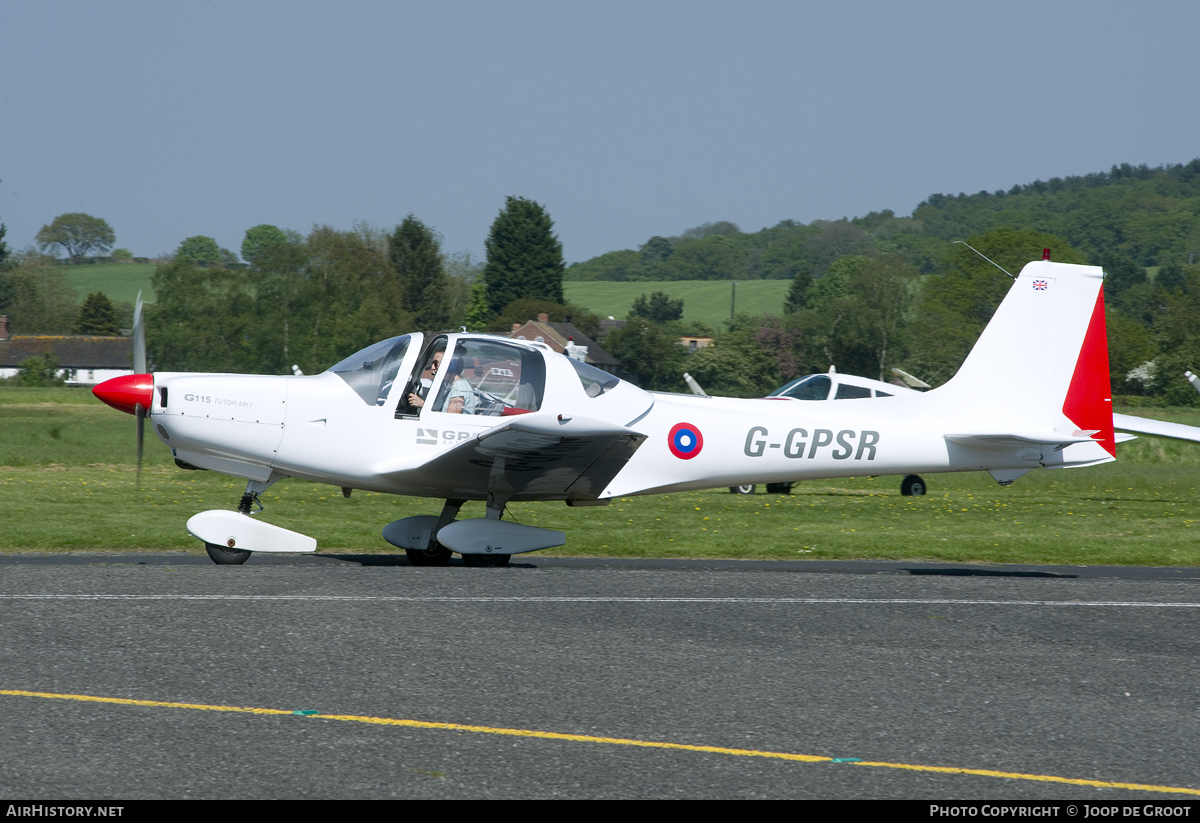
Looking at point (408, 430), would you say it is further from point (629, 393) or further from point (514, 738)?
point (514, 738)

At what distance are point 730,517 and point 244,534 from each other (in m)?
7.90

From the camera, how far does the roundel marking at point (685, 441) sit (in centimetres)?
1009

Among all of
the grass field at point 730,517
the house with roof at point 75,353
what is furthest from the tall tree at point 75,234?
the grass field at point 730,517

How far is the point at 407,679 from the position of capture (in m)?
5.96

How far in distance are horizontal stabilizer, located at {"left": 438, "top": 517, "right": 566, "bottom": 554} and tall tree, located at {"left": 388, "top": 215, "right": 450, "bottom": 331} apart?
284 ft

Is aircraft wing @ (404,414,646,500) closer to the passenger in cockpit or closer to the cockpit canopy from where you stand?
the passenger in cockpit

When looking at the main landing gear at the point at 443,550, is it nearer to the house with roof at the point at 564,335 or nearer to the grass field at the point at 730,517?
the grass field at the point at 730,517

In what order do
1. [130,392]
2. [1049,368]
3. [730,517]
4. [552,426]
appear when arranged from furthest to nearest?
[730,517]
[1049,368]
[130,392]
[552,426]

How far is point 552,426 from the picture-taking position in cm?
875

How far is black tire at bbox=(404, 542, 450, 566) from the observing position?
10.4m

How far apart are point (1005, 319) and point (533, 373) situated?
14.4 ft

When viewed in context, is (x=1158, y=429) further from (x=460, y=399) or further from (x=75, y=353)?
(x=75, y=353)

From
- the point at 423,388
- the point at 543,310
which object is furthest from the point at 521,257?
the point at 423,388

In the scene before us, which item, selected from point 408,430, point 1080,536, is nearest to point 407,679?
point 408,430
